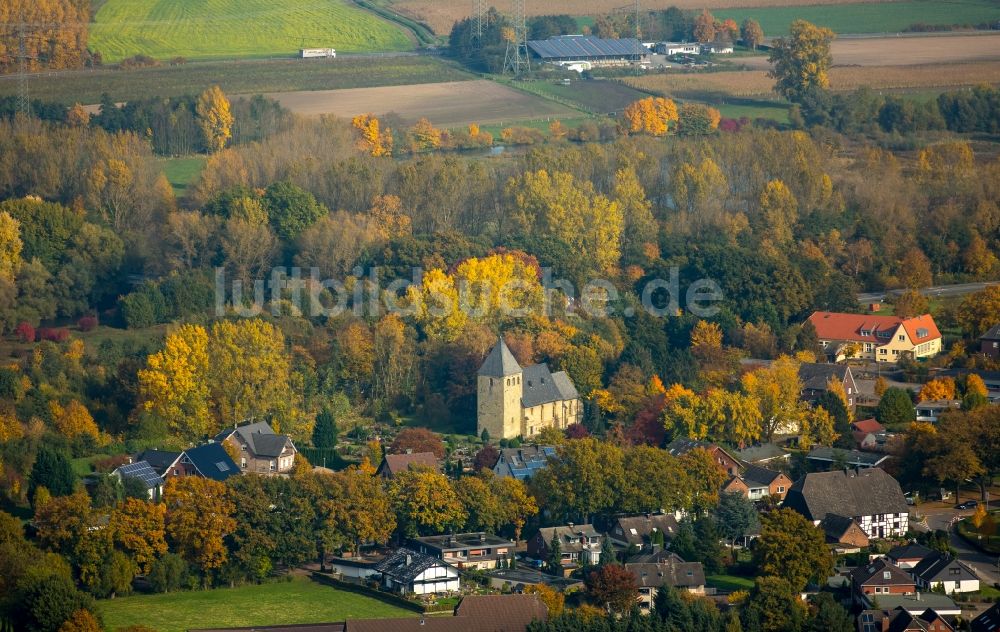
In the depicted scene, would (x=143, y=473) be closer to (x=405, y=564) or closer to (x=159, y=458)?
(x=159, y=458)

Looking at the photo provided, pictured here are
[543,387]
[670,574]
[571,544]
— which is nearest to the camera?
[670,574]

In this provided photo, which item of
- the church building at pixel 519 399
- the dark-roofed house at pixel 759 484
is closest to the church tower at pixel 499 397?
the church building at pixel 519 399

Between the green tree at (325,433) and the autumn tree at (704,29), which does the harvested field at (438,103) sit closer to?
the autumn tree at (704,29)

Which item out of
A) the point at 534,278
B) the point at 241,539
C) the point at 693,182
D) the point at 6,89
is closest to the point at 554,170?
the point at 693,182

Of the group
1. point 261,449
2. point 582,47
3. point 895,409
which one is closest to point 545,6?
point 582,47

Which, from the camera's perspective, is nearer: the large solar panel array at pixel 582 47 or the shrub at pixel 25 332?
the shrub at pixel 25 332

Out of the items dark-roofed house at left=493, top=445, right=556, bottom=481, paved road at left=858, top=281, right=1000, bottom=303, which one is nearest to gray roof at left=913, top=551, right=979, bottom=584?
dark-roofed house at left=493, top=445, right=556, bottom=481
